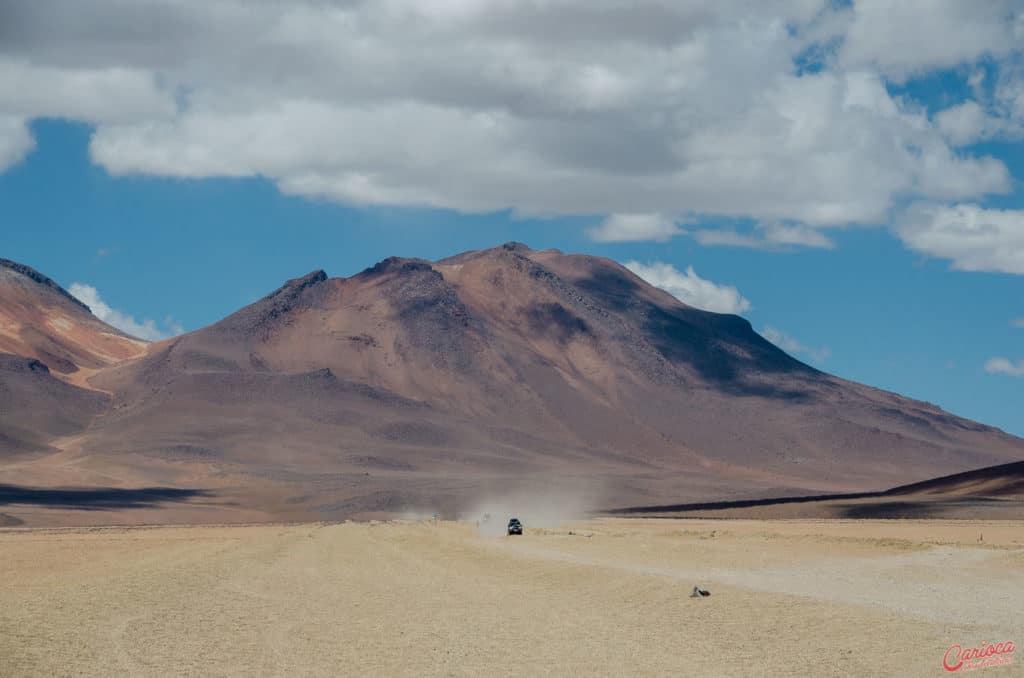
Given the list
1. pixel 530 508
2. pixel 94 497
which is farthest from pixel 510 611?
pixel 94 497

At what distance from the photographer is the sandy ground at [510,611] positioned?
22.7m

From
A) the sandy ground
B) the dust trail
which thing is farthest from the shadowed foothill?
the sandy ground

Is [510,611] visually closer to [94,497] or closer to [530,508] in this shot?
[530,508]

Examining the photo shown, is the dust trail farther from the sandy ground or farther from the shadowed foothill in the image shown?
the sandy ground

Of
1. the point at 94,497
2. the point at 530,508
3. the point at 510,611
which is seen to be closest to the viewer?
the point at 510,611

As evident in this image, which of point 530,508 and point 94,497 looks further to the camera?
point 94,497

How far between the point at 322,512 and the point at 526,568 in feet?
287

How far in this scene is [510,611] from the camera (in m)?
30.6

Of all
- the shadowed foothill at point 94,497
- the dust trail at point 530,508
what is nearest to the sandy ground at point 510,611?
the dust trail at point 530,508

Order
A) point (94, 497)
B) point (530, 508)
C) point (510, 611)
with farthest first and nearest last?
point (94, 497) < point (530, 508) < point (510, 611)

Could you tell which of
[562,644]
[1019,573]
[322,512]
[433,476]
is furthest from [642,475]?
[562,644]

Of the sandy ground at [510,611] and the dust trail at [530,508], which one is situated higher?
the dust trail at [530,508]

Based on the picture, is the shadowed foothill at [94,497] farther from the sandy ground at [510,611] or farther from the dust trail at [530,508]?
the sandy ground at [510,611]

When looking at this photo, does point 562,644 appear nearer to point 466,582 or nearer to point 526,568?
point 466,582
